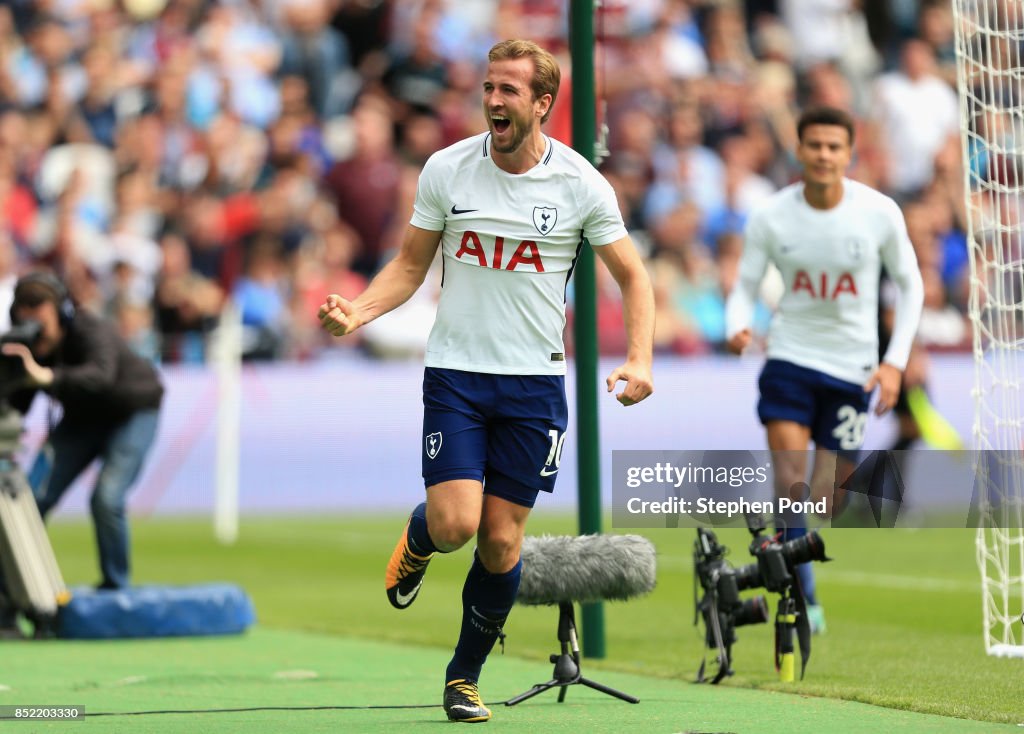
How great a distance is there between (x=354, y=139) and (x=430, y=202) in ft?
49.3

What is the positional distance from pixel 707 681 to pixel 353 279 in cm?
1236

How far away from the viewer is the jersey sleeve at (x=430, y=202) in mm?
6844

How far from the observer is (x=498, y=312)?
681 cm

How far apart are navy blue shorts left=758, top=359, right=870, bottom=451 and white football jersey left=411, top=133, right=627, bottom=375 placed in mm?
2821

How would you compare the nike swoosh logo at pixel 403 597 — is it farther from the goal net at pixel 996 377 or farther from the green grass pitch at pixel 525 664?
the goal net at pixel 996 377

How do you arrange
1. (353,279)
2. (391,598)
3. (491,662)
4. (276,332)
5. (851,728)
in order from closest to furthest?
(851,728) < (391,598) < (491,662) < (276,332) < (353,279)

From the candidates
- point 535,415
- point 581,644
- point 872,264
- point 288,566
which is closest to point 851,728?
point 535,415

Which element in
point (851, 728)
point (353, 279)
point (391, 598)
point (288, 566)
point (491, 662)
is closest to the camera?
point (851, 728)

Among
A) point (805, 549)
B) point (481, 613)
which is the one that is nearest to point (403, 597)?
point (481, 613)

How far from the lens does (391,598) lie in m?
7.20

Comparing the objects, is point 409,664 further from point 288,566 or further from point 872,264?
point 288,566

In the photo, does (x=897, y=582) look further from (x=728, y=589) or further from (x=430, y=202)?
(x=430, y=202)

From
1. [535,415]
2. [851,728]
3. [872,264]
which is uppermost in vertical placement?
[872,264]

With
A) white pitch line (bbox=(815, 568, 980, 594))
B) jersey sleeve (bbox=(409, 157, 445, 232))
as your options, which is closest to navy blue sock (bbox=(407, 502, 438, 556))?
jersey sleeve (bbox=(409, 157, 445, 232))
